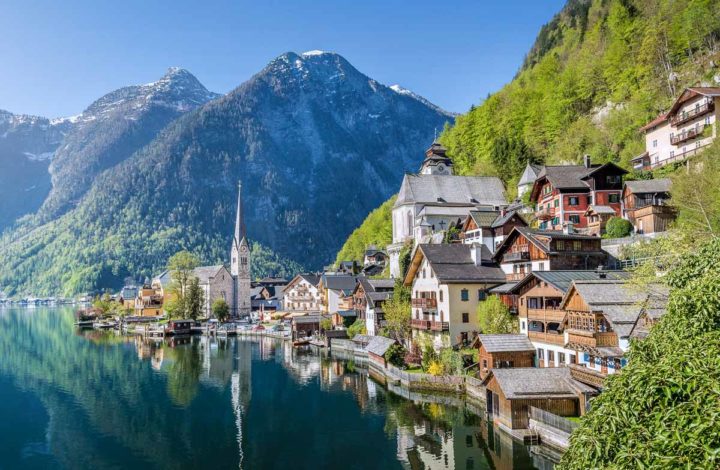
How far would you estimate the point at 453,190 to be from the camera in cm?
9556

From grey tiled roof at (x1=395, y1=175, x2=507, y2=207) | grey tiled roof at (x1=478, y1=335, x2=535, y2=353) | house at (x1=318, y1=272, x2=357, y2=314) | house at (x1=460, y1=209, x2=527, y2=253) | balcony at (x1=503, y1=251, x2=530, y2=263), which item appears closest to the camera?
grey tiled roof at (x1=478, y1=335, x2=535, y2=353)

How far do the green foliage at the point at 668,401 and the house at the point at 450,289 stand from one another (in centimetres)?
4043

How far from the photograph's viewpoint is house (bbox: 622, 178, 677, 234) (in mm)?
53656

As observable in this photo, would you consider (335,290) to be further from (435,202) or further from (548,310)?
(548,310)

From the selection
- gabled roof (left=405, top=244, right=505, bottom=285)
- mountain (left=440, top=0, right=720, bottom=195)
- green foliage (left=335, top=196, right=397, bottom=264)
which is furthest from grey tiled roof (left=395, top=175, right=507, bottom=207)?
green foliage (left=335, top=196, right=397, bottom=264)

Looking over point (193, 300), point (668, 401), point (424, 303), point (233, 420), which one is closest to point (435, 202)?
point (424, 303)

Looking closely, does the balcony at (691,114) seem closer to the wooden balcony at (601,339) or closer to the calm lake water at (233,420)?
the wooden balcony at (601,339)

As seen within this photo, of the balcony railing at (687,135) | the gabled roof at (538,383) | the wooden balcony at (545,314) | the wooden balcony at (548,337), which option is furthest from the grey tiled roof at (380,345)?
the balcony railing at (687,135)

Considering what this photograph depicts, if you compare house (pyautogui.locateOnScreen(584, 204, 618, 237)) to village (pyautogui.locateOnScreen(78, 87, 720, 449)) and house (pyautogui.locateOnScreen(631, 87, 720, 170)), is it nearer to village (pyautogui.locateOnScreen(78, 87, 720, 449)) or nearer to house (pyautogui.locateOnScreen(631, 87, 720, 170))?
village (pyautogui.locateOnScreen(78, 87, 720, 449))

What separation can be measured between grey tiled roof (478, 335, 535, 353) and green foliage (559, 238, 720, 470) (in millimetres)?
30158

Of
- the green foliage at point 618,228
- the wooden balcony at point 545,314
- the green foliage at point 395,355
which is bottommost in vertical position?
the green foliage at point 395,355

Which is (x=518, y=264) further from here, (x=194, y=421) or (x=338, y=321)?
(x=338, y=321)

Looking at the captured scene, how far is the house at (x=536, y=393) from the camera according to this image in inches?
1361

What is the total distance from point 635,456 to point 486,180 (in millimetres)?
89864
